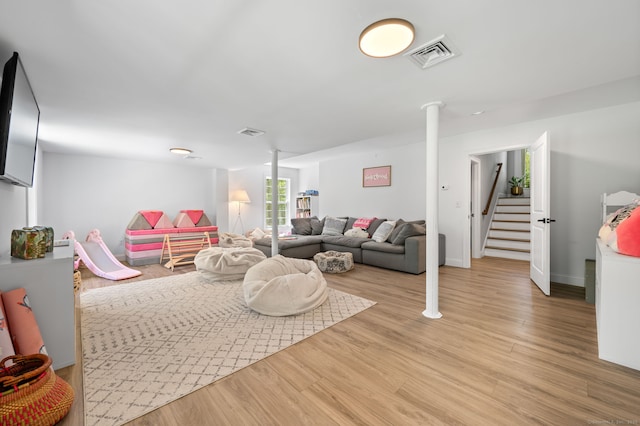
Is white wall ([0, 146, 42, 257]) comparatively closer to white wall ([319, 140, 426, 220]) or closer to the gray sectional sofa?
the gray sectional sofa

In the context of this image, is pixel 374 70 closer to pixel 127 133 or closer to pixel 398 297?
pixel 398 297

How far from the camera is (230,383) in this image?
1659 mm

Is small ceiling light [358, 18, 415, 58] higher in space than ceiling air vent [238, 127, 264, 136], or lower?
lower

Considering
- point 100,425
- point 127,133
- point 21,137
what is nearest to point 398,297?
point 100,425

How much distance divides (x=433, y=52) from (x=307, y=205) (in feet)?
21.0

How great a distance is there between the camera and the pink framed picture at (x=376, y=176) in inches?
232

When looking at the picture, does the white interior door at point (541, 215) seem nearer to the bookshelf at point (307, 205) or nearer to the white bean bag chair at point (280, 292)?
the white bean bag chair at point (280, 292)

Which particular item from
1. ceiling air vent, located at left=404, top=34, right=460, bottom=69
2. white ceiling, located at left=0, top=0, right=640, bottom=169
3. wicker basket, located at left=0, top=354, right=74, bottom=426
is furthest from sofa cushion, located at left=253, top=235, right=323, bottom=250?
ceiling air vent, located at left=404, top=34, right=460, bottom=69

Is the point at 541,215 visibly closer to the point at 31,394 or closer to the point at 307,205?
the point at 31,394

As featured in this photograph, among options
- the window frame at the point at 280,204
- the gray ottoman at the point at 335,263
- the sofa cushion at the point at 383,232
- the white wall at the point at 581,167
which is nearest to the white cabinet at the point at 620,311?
the white wall at the point at 581,167

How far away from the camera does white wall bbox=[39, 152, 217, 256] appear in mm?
5234

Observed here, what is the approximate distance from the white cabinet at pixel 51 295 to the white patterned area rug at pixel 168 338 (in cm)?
18

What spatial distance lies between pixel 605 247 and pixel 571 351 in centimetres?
91

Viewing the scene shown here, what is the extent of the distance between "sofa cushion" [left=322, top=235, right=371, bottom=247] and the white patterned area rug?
192 centimetres
